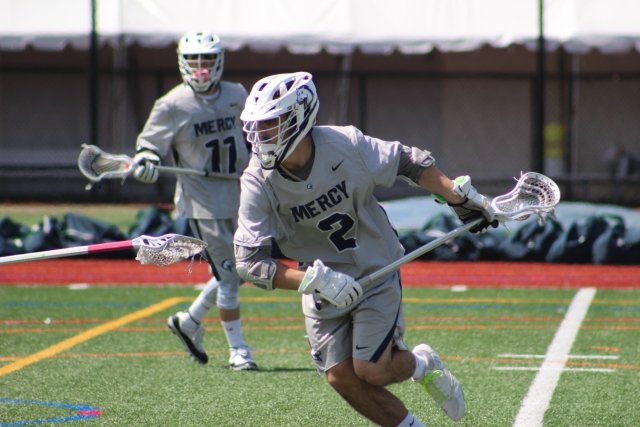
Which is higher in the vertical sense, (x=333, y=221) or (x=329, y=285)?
(x=333, y=221)

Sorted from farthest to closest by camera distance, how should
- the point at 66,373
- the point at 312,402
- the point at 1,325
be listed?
the point at 1,325 → the point at 66,373 → the point at 312,402

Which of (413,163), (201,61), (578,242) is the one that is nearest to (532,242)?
(578,242)

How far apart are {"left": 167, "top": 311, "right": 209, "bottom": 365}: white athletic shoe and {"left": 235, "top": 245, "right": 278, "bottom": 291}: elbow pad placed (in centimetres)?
264

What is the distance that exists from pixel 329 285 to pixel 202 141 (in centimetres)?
334

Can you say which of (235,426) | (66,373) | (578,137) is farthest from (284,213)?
(578,137)

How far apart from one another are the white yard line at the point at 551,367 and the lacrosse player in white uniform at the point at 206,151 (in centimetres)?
207

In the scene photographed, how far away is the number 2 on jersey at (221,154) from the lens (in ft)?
26.6

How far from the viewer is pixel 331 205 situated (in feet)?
17.3

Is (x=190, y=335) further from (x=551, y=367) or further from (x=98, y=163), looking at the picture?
(x=551, y=367)

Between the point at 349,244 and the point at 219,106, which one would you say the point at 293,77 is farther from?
the point at 219,106

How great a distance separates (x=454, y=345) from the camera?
831cm

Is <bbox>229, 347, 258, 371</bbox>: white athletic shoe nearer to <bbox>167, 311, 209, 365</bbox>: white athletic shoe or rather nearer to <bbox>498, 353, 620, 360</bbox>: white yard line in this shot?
<bbox>167, 311, 209, 365</bbox>: white athletic shoe

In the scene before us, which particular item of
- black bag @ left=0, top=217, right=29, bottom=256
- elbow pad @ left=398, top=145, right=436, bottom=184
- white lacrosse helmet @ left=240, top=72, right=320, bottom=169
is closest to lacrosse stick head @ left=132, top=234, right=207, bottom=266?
white lacrosse helmet @ left=240, top=72, right=320, bottom=169

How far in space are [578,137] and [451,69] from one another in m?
2.49
